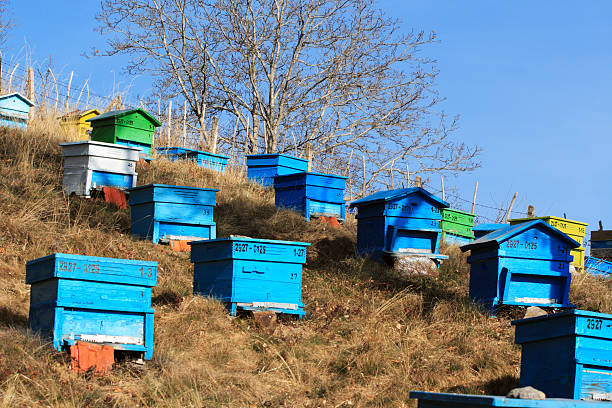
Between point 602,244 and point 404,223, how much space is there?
9.58 metres

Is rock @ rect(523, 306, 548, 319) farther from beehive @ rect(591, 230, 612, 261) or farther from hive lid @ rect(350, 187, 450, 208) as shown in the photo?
beehive @ rect(591, 230, 612, 261)

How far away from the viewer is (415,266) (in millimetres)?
12898

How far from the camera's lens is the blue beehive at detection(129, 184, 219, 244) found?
12930 millimetres

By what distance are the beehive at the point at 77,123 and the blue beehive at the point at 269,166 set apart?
165 inches

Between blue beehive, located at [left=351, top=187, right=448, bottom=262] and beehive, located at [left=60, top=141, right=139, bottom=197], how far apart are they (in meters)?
4.62

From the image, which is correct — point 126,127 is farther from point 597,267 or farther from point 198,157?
point 597,267

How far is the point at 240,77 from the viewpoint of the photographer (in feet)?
84.4

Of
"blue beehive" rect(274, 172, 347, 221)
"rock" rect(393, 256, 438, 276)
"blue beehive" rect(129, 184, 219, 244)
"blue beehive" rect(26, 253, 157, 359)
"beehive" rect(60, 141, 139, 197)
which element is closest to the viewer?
"blue beehive" rect(26, 253, 157, 359)

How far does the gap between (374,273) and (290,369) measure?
4.59 m

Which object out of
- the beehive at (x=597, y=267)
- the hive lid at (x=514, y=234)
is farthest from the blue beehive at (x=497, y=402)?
the beehive at (x=597, y=267)

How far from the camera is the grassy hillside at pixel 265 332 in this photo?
707 centimetres

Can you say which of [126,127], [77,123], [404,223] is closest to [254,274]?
[404,223]

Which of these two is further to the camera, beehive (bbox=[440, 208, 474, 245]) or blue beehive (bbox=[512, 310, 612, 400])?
beehive (bbox=[440, 208, 474, 245])

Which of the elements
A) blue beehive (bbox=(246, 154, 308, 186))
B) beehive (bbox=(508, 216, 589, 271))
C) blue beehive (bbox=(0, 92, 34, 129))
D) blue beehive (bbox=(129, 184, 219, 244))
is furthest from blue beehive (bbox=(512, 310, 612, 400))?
blue beehive (bbox=(0, 92, 34, 129))
